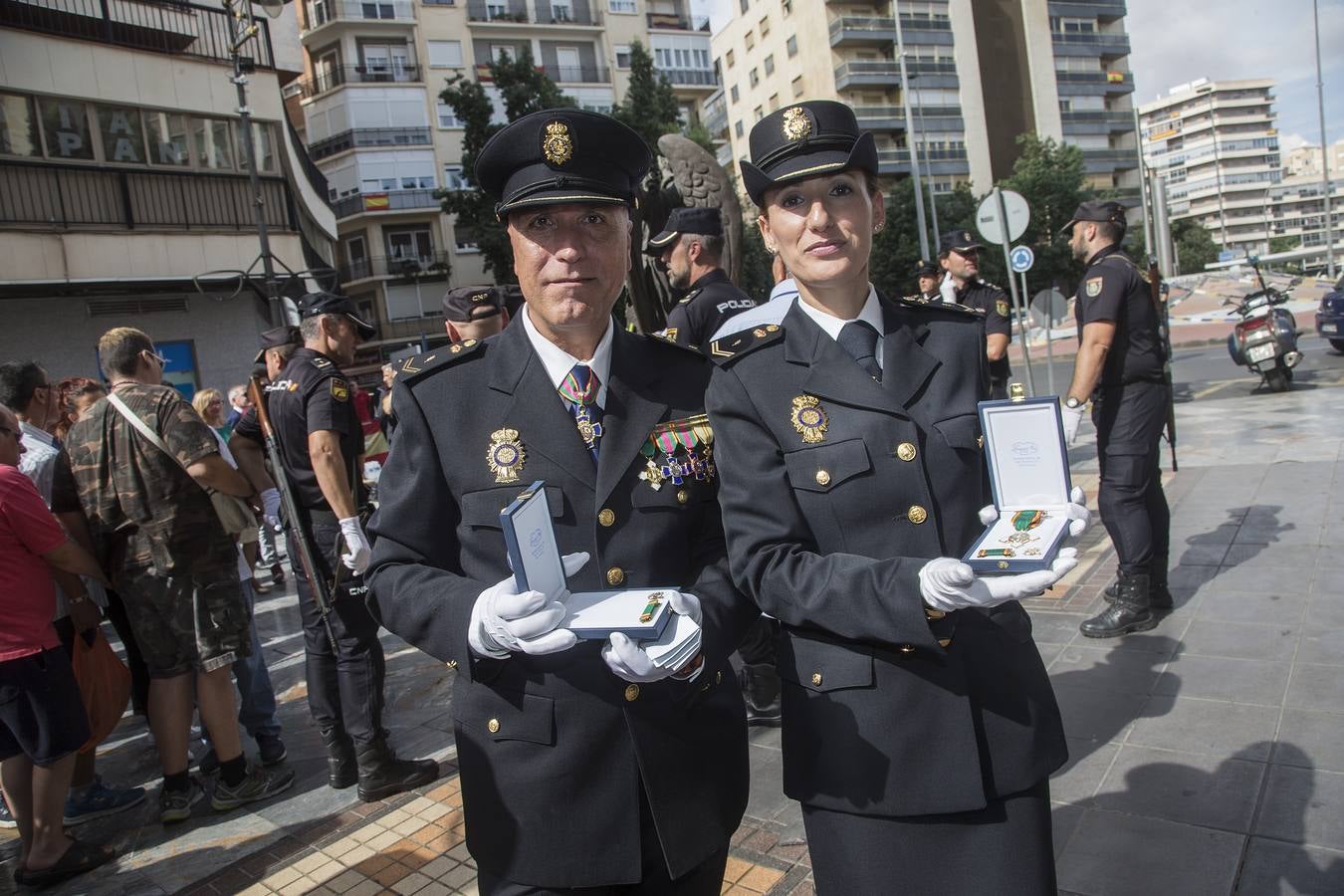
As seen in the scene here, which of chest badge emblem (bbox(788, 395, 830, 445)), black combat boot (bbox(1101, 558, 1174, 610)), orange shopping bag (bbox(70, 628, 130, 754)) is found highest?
chest badge emblem (bbox(788, 395, 830, 445))

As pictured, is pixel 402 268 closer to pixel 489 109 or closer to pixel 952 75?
pixel 489 109

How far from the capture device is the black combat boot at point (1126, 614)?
4.95 m

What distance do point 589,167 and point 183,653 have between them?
354 cm

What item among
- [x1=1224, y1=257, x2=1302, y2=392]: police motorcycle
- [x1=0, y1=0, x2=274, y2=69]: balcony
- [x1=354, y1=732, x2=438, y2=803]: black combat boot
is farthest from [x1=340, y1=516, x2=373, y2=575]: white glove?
[x1=1224, y1=257, x2=1302, y2=392]: police motorcycle

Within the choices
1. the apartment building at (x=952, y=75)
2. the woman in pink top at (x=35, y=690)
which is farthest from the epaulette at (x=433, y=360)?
the apartment building at (x=952, y=75)

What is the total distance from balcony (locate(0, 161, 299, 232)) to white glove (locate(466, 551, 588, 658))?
15.4 metres

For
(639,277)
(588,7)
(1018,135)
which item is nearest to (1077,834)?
(639,277)

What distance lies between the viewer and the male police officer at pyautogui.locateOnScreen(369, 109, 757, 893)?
192cm

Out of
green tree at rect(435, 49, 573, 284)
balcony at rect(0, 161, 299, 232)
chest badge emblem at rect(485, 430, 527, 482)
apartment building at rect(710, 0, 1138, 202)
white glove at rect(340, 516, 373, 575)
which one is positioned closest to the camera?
chest badge emblem at rect(485, 430, 527, 482)

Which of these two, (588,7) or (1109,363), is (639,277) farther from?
(588,7)

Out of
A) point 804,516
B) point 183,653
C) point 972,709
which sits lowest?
point 183,653

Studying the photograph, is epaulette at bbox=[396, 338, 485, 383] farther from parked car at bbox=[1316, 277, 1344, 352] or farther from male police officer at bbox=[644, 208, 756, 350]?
parked car at bbox=[1316, 277, 1344, 352]

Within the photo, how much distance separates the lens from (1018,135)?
2496 inches

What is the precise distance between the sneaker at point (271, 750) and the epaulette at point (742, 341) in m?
3.81
